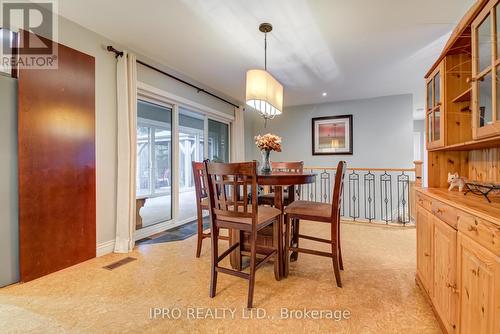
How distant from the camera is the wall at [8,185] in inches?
74.9

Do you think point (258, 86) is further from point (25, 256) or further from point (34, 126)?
point (25, 256)

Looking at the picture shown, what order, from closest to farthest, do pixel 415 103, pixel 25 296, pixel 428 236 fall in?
pixel 428 236, pixel 25 296, pixel 415 103

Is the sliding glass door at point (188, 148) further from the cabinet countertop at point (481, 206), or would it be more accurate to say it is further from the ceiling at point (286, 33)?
the cabinet countertop at point (481, 206)

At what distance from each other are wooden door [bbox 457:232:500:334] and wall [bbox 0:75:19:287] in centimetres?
309

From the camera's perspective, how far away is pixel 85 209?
2.44 m

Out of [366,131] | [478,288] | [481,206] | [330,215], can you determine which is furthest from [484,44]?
[366,131]

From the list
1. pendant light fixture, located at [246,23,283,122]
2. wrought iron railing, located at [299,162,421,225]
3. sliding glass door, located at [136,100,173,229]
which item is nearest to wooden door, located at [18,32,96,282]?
sliding glass door, located at [136,100,173,229]

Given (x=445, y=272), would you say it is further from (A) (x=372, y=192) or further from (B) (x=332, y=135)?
(B) (x=332, y=135)

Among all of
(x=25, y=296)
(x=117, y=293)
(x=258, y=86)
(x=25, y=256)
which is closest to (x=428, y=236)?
(x=258, y=86)

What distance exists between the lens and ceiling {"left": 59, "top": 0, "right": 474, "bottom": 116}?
2064mm

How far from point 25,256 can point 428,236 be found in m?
3.18

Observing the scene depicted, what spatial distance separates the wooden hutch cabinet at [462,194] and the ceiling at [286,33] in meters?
0.75

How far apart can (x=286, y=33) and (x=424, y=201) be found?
6.63 ft

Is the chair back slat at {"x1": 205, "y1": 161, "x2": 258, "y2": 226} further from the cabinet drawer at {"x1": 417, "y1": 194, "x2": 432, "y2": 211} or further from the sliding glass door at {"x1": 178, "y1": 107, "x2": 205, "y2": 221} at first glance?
the sliding glass door at {"x1": 178, "y1": 107, "x2": 205, "y2": 221}
